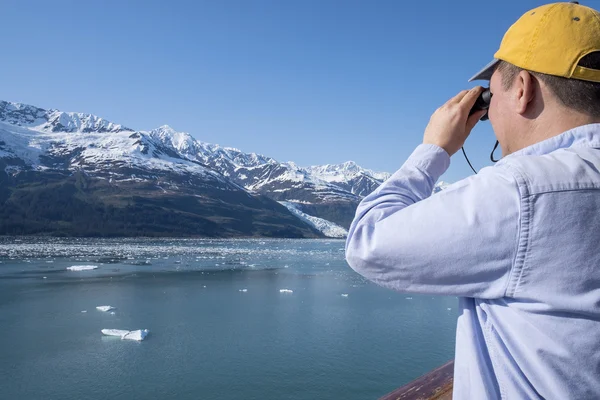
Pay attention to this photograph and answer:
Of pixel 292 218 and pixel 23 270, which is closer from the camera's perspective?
pixel 23 270

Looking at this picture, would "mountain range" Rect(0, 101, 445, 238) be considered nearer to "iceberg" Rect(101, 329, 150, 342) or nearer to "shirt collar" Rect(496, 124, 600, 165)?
"iceberg" Rect(101, 329, 150, 342)

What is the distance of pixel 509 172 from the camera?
0.88 m

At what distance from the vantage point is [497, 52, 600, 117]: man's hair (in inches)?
38.3

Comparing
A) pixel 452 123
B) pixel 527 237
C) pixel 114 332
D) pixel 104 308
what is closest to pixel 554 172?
pixel 527 237

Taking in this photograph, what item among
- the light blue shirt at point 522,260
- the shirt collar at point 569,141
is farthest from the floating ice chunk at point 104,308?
the shirt collar at point 569,141

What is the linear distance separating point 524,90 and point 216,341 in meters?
14.4

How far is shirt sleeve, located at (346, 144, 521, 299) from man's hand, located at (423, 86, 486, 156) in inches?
10.7

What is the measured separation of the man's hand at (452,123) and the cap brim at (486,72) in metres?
0.03

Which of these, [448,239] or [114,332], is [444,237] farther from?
[114,332]

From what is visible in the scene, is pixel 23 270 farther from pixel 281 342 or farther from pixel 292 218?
pixel 292 218

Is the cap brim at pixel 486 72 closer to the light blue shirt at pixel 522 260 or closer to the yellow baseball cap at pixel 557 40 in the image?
the yellow baseball cap at pixel 557 40

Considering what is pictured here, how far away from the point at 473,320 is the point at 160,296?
23.2 m

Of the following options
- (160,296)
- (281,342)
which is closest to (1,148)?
(160,296)

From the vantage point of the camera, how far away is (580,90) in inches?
39.0
